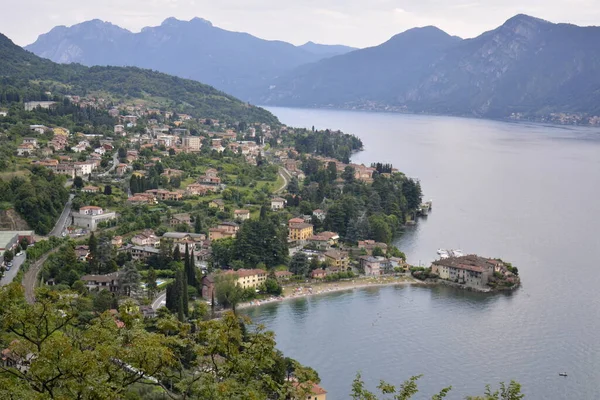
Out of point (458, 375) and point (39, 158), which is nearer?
point (458, 375)

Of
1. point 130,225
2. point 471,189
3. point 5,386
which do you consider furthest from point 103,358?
point 471,189

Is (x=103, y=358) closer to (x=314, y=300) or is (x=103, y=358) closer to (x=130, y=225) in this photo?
(x=314, y=300)

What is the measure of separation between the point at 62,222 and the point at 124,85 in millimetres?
33812

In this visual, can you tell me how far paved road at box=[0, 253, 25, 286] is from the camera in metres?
14.5

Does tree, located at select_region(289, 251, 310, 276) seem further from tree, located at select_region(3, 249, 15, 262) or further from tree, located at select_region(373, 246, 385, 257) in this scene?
tree, located at select_region(3, 249, 15, 262)

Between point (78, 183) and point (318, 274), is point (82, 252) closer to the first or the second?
point (318, 274)

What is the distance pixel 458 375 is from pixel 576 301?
18.3 ft

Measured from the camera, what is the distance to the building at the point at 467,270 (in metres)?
17.7

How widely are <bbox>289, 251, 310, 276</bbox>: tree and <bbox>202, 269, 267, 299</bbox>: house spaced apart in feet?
3.82

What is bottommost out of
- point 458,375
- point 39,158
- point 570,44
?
point 458,375

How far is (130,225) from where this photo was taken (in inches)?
784

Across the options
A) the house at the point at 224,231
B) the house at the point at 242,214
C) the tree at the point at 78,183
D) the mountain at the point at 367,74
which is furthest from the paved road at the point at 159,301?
the mountain at the point at 367,74

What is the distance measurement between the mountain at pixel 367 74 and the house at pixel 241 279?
4038 inches

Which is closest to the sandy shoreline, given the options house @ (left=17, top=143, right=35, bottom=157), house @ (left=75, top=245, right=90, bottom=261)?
house @ (left=75, top=245, right=90, bottom=261)
